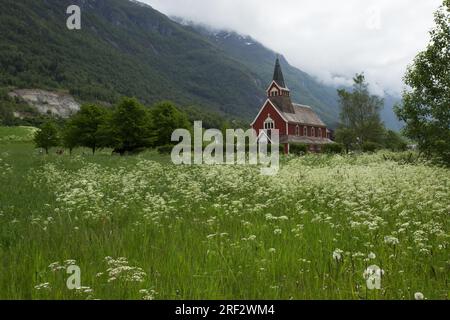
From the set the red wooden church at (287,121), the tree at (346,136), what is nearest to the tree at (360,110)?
the tree at (346,136)

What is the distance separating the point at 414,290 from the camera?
214 inches

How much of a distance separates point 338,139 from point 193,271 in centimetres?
7481

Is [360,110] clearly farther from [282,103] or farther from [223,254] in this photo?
[223,254]

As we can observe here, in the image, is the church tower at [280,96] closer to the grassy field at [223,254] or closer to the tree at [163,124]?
the tree at [163,124]

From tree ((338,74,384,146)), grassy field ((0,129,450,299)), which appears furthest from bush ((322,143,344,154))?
grassy field ((0,129,450,299))

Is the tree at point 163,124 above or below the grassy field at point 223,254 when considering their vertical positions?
above

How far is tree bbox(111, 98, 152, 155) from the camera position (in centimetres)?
6028

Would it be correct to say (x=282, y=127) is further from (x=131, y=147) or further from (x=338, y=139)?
(x=131, y=147)

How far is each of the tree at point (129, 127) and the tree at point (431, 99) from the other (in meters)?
40.8

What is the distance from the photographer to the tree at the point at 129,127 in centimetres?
6028

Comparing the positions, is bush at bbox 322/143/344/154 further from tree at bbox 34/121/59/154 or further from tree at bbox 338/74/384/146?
tree at bbox 34/121/59/154

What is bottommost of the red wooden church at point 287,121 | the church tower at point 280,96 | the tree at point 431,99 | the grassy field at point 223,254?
the grassy field at point 223,254

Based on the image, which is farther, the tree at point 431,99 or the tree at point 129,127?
the tree at point 129,127

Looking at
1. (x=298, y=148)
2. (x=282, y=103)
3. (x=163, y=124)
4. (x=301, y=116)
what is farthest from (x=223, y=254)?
(x=301, y=116)
